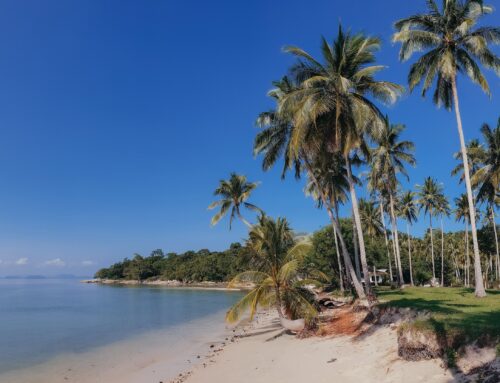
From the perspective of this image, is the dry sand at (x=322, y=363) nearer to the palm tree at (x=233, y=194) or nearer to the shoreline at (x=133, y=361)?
the shoreline at (x=133, y=361)

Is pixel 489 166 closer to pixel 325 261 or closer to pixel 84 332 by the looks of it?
pixel 325 261

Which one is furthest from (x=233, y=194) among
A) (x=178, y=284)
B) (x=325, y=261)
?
(x=178, y=284)

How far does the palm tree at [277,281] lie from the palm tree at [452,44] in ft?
27.0

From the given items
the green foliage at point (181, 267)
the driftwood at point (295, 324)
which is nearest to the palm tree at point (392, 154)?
the driftwood at point (295, 324)

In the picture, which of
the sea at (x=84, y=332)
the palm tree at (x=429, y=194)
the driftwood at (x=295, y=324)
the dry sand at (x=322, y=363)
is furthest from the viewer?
the palm tree at (x=429, y=194)

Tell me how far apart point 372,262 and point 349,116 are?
34.9 m

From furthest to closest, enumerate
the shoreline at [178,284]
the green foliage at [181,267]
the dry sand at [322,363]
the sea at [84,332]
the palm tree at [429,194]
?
the green foliage at [181,267] → the shoreline at [178,284] → the palm tree at [429,194] → the sea at [84,332] → the dry sand at [322,363]

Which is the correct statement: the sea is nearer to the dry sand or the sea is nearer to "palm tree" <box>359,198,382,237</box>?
the dry sand

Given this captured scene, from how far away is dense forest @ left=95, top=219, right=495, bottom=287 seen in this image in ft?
138

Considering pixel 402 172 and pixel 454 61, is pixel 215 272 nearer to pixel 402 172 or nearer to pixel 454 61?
pixel 402 172

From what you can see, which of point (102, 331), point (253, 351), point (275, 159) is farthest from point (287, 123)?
point (102, 331)

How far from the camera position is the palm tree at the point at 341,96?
1766 cm

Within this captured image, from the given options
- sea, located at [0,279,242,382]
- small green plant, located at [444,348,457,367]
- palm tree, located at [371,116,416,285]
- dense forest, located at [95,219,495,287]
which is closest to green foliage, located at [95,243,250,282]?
dense forest, located at [95,219,495,287]

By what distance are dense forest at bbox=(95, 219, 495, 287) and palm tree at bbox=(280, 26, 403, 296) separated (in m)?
6.82
